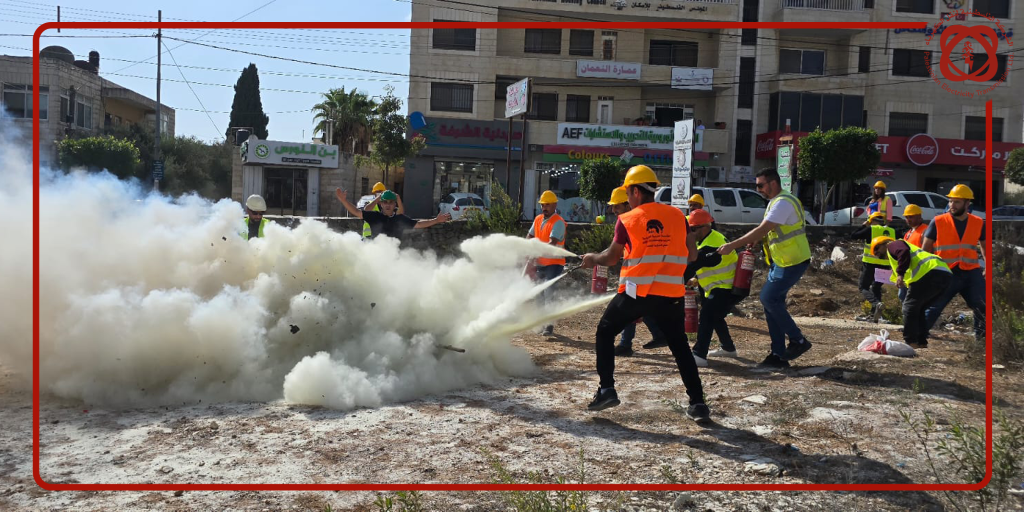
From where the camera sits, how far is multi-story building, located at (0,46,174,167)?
19.3m

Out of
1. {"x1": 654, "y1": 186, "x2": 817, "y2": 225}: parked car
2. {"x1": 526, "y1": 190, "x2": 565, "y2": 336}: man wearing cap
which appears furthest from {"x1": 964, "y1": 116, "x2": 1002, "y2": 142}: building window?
{"x1": 526, "y1": 190, "x2": 565, "y2": 336}: man wearing cap

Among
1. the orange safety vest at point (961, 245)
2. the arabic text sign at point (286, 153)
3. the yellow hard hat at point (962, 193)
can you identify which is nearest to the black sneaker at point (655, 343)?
the orange safety vest at point (961, 245)

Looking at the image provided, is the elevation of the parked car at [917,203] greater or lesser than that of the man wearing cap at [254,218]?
greater

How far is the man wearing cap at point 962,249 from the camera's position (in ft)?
26.6

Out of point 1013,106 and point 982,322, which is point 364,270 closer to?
point 982,322

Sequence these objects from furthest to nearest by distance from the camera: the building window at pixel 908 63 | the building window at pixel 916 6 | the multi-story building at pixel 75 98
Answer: the building window at pixel 916 6 < the building window at pixel 908 63 < the multi-story building at pixel 75 98

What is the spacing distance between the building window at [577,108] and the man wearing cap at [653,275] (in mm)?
29234

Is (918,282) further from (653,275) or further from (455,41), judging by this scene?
(455,41)

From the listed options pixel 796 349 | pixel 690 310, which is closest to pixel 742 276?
pixel 796 349

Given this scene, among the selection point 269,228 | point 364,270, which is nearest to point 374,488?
point 364,270

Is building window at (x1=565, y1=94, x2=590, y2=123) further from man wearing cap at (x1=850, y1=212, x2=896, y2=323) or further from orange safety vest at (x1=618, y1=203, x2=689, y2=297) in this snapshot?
orange safety vest at (x1=618, y1=203, x2=689, y2=297)

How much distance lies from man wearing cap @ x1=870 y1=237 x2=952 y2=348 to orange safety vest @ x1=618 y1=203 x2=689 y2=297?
4226 millimetres

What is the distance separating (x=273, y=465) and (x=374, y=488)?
746 millimetres

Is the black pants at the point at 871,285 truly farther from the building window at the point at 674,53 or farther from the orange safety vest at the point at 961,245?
the building window at the point at 674,53
